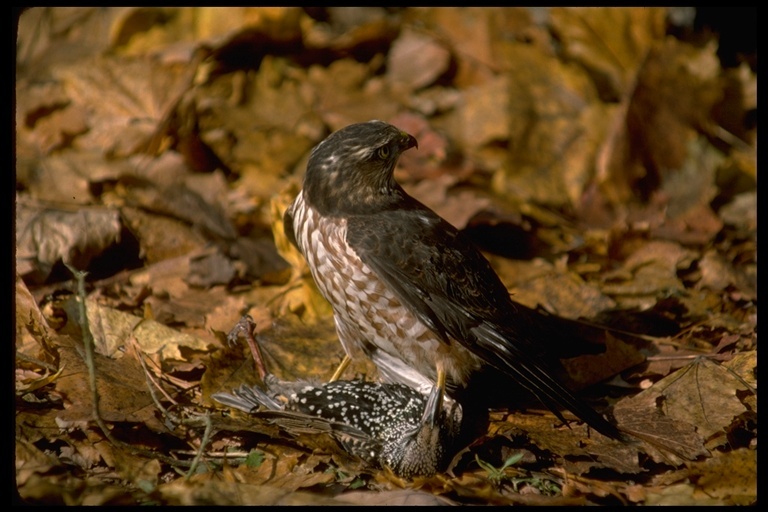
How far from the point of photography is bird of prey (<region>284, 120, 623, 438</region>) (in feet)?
14.2

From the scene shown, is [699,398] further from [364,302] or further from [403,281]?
[364,302]

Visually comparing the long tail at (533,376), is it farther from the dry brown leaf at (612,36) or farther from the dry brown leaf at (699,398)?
the dry brown leaf at (612,36)

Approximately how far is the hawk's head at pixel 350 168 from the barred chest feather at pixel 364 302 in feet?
0.31

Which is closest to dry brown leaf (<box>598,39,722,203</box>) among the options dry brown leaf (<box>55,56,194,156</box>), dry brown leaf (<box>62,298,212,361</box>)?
dry brown leaf (<box>55,56,194,156</box>)

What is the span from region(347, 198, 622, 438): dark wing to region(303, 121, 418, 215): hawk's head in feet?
0.36

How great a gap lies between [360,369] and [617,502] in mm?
1634

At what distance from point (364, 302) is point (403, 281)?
0.76 feet

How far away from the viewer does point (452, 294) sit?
4.41m

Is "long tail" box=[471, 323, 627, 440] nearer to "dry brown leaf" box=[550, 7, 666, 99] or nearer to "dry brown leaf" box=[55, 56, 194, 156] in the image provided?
"dry brown leaf" box=[55, 56, 194, 156]

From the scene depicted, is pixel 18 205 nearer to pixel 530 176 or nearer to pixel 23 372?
pixel 23 372

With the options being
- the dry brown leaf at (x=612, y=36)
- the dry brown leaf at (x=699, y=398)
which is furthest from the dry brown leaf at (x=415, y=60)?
the dry brown leaf at (x=699, y=398)

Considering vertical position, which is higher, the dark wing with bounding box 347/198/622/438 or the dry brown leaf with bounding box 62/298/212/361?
the dark wing with bounding box 347/198/622/438

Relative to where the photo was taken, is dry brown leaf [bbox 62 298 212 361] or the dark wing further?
dry brown leaf [bbox 62 298 212 361]

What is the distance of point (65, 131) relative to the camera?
7234 mm
